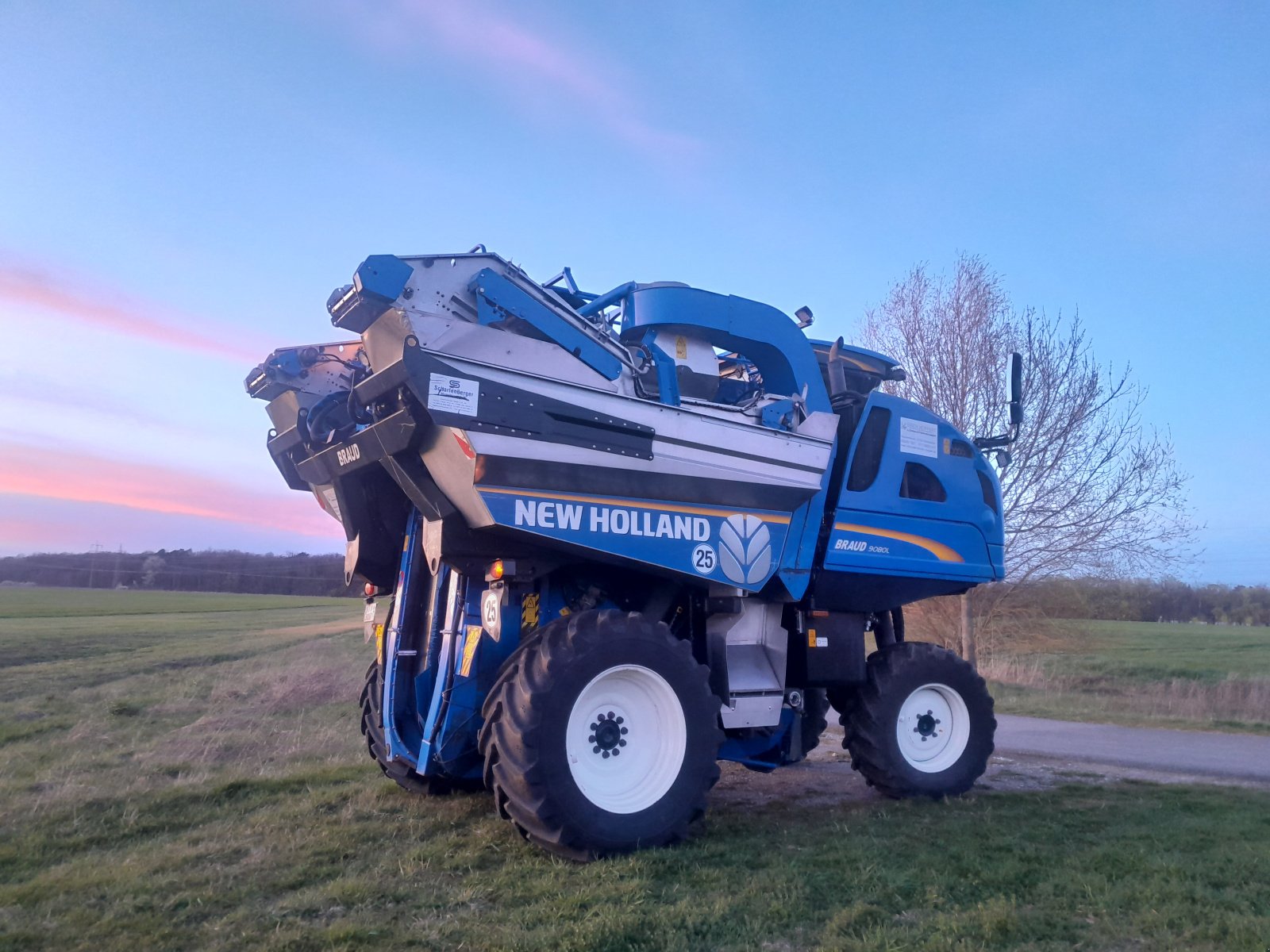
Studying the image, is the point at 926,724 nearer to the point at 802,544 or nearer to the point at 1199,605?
the point at 802,544

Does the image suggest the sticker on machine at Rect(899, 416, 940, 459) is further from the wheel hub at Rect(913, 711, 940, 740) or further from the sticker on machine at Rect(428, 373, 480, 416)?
the sticker on machine at Rect(428, 373, 480, 416)

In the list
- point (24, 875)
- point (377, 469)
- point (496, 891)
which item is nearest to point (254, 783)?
point (24, 875)

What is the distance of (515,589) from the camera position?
6164 millimetres

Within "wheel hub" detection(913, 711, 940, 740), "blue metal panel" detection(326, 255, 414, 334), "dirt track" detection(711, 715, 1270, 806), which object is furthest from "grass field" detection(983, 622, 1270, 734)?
"blue metal panel" detection(326, 255, 414, 334)

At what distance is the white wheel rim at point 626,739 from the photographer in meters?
5.66

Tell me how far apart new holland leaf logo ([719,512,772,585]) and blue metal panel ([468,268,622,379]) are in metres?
1.36

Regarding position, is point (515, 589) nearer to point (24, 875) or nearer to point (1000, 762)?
point (24, 875)

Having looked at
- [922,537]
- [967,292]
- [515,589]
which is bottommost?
[515,589]

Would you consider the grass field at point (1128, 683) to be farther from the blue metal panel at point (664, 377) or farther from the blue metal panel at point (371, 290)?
the blue metal panel at point (371, 290)

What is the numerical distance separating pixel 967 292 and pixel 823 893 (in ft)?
56.4

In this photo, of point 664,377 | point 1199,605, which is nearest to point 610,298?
point 664,377

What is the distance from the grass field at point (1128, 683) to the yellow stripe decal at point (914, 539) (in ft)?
26.3

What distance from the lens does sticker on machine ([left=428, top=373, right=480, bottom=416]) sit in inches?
211

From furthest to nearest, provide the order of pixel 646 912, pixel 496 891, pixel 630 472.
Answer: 1. pixel 630 472
2. pixel 496 891
3. pixel 646 912
